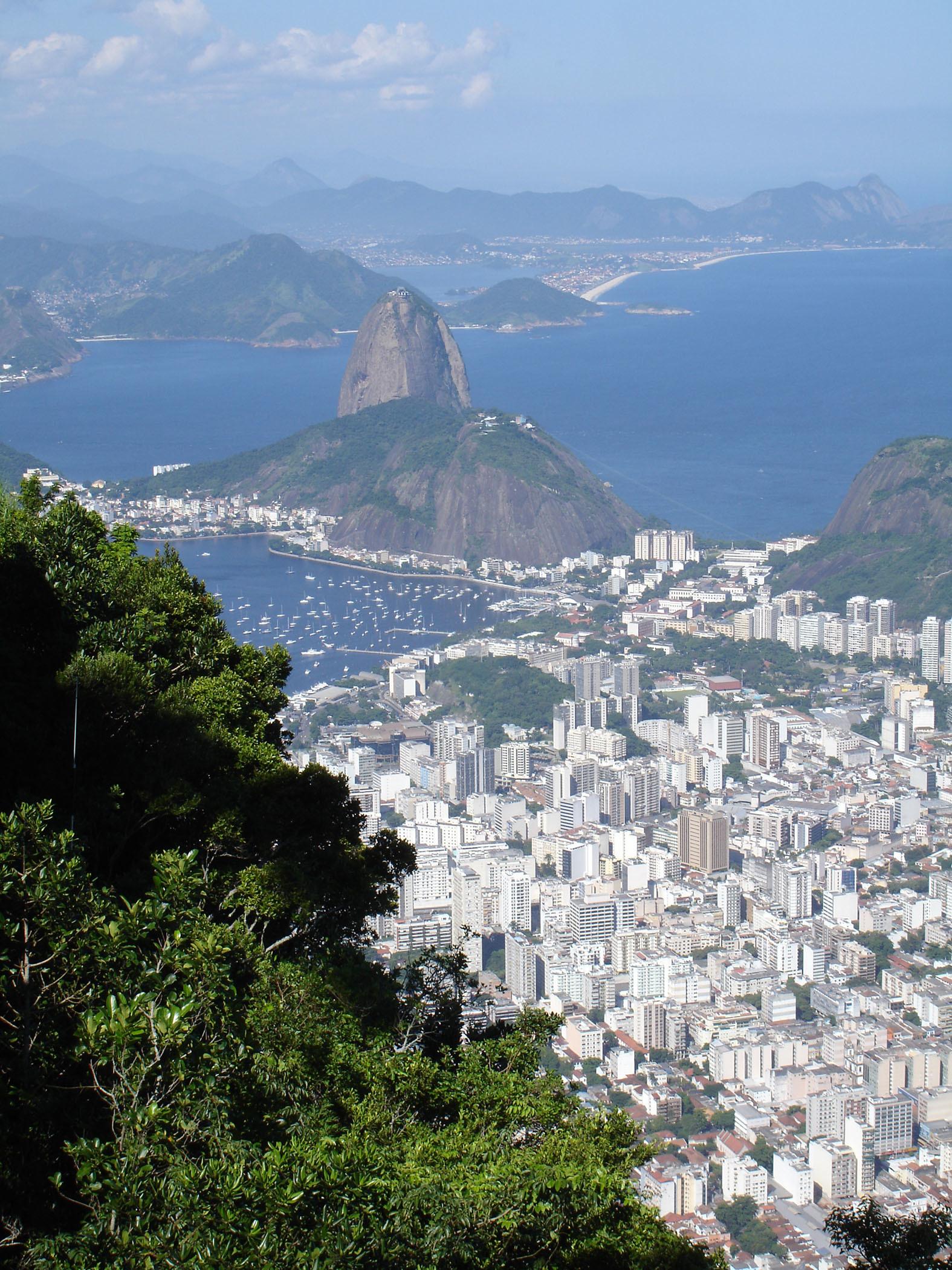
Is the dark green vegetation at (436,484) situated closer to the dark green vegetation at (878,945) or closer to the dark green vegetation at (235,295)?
the dark green vegetation at (878,945)

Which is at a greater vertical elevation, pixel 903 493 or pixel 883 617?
pixel 903 493

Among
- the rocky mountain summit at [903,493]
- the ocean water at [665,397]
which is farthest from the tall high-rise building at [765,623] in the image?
the ocean water at [665,397]

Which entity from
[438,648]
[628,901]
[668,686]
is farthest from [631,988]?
[438,648]

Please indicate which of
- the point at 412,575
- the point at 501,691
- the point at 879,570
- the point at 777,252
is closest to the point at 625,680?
the point at 501,691

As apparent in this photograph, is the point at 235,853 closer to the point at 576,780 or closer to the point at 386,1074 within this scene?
the point at 386,1074

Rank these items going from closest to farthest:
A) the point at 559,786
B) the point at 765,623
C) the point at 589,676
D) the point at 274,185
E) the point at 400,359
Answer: the point at 559,786, the point at 589,676, the point at 765,623, the point at 400,359, the point at 274,185

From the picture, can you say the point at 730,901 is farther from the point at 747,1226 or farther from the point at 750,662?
the point at 750,662

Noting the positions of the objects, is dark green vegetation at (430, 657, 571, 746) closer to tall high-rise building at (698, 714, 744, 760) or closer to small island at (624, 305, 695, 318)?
tall high-rise building at (698, 714, 744, 760)
